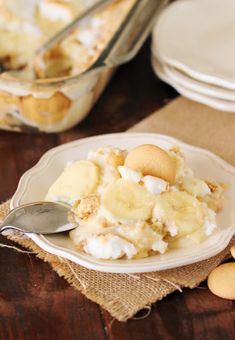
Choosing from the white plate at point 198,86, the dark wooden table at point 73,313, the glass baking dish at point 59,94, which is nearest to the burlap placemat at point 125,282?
the dark wooden table at point 73,313

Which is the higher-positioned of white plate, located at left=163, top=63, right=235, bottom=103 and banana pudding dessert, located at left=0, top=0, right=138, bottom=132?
white plate, located at left=163, top=63, right=235, bottom=103

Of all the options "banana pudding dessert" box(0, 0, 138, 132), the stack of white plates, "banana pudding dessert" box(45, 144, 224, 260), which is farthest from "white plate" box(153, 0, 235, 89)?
"banana pudding dessert" box(45, 144, 224, 260)

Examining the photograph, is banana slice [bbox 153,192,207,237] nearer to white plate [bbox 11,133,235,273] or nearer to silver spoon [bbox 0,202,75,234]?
white plate [bbox 11,133,235,273]

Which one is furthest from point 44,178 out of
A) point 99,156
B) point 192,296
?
point 192,296

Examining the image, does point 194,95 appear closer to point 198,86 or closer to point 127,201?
point 198,86

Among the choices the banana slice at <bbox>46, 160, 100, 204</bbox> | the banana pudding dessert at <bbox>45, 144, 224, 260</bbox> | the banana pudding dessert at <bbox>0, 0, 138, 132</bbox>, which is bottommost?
the banana pudding dessert at <bbox>0, 0, 138, 132</bbox>

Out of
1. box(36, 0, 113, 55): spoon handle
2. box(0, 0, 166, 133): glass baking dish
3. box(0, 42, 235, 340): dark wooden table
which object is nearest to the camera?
box(0, 42, 235, 340): dark wooden table
